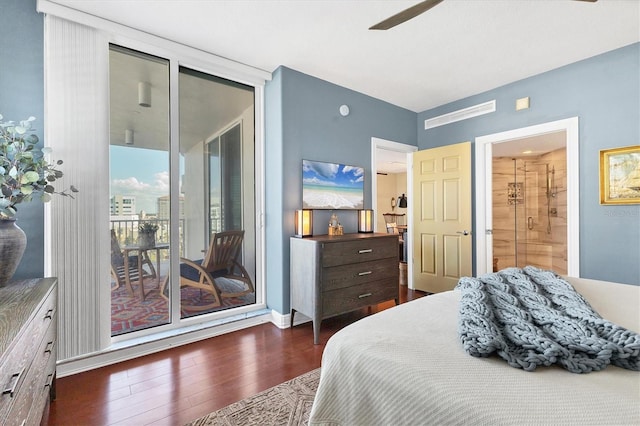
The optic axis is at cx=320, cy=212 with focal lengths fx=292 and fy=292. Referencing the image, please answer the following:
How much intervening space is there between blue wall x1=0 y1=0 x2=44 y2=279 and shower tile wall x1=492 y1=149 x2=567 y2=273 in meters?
6.28

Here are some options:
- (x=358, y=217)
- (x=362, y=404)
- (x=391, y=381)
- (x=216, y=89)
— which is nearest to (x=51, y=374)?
(x=362, y=404)

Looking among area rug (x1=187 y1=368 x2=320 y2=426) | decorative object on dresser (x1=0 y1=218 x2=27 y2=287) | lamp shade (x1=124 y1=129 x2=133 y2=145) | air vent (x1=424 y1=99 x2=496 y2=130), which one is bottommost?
area rug (x1=187 y1=368 x2=320 y2=426)

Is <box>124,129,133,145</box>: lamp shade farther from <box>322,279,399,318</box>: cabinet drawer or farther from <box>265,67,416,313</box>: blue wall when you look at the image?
<box>322,279,399,318</box>: cabinet drawer

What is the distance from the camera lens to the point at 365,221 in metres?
3.55

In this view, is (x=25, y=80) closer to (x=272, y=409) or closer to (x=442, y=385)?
(x=272, y=409)

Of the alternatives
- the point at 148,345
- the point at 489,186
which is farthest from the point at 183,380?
the point at 489,186

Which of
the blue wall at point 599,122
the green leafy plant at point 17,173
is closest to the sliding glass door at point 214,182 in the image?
the green leafy plant at point 17,173

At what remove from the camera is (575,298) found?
127 centimetres

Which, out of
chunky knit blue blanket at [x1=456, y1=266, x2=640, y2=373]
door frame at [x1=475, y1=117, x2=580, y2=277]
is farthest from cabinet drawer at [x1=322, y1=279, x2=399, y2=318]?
chunky knit blue blanket at [x1=456, y1=266, x2=640, y2=373]

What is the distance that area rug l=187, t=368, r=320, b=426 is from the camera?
5.32 feet

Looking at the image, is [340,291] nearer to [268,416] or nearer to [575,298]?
[268,416]

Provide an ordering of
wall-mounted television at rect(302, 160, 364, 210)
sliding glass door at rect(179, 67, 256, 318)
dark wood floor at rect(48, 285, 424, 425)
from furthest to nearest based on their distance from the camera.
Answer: wall-mounted television at rect(302, 160, 364, 210), sliding glass door at rect(179, 67, 256, 318), dark wood floor at rect(48, 285, 424, 425)

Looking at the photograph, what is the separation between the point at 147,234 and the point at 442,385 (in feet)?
8.80

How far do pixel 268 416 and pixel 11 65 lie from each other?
2.88m
